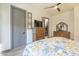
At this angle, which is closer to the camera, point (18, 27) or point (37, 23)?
point (18, 27)

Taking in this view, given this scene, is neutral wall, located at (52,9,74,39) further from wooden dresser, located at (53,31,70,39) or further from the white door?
the white door

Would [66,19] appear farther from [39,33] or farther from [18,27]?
[18,27]

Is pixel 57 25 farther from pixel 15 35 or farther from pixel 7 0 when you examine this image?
pixel 7 0

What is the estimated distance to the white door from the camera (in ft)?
15.3

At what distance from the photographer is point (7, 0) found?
1.32 meters

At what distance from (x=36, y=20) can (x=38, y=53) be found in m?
4.25

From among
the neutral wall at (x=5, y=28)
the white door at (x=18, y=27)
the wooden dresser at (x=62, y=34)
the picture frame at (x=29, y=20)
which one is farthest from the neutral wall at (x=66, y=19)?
the neutral wall at (x=5, y=28)

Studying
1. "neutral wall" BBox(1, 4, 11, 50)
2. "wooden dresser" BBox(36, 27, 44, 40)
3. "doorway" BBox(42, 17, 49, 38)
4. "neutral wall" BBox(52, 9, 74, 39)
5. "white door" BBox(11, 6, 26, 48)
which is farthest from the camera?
"neutral wall" BBox(52, 9, 74, 39)

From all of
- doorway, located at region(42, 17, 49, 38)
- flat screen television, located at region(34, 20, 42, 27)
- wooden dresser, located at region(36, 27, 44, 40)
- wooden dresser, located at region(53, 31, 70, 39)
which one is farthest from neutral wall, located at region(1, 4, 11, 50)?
wooden dresser, located at region(53, 31, 70, 39)

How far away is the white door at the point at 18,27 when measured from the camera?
4664 millimetres

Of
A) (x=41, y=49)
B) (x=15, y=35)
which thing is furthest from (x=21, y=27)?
(x=41, y=49)

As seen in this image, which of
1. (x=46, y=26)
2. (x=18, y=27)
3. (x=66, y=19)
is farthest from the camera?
(x=66, y=19)

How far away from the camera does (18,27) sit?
5.00 meters

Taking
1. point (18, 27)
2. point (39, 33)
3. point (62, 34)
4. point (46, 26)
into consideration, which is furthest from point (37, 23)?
point (62, 34)
